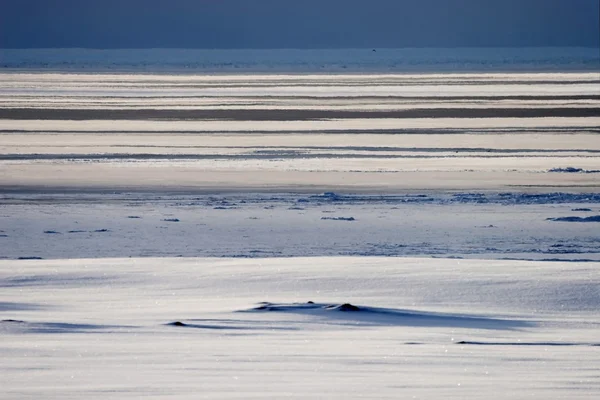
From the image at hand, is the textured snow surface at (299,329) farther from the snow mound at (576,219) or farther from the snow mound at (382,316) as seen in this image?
the snow mound at (576,219)

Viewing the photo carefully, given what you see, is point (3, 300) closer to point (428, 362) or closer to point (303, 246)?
point (428, 362)

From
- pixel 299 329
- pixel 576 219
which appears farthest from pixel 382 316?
pixel 576 219

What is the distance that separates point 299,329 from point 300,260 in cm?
190

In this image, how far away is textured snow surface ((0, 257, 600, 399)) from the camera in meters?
3.08

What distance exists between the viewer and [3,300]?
Result: 4766mm

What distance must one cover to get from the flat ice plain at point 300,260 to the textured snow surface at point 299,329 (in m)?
0.01

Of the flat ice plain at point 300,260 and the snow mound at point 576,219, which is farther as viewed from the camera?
the snow mound at point 576,219

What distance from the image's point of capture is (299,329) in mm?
4098

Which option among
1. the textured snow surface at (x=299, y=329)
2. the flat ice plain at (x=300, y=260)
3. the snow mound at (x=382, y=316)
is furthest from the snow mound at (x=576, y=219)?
the snow mound at (x=382, y=316)

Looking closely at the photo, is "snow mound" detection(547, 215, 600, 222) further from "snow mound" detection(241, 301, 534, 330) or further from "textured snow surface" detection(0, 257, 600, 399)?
"snow mound" detection(241, 301, 534, 330)

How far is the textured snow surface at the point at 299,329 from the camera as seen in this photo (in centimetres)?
308

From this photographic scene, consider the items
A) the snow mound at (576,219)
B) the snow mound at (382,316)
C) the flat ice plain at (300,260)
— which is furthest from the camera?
the snow mound at (576,219)

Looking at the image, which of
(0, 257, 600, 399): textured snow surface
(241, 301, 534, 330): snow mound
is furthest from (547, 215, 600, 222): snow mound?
(241, 301, 534, 330): snow mound

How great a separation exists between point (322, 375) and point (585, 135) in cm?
A: 1519
